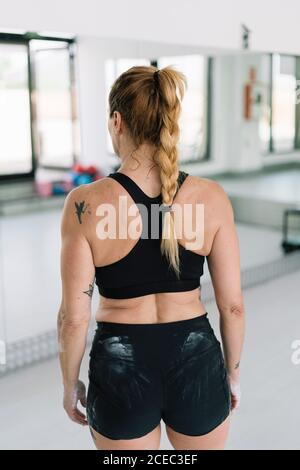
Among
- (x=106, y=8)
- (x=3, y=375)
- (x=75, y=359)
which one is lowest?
(x=3, y=375)

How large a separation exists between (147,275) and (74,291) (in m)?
0.19

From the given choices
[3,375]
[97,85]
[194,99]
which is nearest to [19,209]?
[97,85]

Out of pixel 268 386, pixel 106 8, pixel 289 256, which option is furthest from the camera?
pixel 289 256

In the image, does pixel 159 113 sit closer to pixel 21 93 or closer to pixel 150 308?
pixel 150 308

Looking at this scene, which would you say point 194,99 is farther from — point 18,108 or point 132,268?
point 132,268

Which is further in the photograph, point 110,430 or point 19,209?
point 19,209

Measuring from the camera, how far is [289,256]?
5227 millimetres

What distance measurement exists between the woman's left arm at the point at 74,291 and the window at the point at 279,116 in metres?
4.42

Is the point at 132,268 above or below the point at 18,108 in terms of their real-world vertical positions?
below

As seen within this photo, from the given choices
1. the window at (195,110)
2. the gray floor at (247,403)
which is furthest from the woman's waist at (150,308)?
the window at (195,110)

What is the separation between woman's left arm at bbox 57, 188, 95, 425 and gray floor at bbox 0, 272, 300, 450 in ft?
3.76

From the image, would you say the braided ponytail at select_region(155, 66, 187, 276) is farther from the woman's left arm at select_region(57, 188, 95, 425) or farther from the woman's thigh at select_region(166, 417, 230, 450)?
the woman's thigh at select_region(166, 417, 230, 450)

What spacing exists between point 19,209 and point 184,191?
2.97 metres

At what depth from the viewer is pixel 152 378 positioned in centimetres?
126
